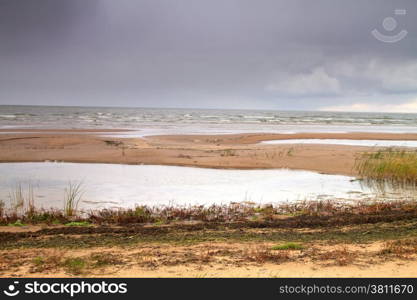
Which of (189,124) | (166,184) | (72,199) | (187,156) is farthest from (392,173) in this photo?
(189,124)

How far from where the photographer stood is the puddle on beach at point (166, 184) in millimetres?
13078

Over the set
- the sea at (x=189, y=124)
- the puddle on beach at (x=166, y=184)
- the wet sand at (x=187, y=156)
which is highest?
the sea at (x=189, y=124)

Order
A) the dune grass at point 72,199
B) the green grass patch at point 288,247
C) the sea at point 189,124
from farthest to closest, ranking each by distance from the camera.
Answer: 1. the sea at point 189,124
2. the dune grass at point 72,199
3. the green grass patch at point 288,247

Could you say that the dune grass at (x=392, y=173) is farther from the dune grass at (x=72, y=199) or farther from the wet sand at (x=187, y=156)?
the dune grass at (x=72, y=199)

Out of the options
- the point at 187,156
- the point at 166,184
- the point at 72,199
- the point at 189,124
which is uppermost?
the point at 189,124

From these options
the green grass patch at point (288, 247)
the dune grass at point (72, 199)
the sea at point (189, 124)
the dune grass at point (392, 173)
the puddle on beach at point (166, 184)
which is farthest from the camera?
the sea at point (189, 124)

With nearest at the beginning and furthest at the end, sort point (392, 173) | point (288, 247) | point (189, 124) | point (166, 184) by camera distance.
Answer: point (288, 247) < point (166, 184) < point (392, 173) < point (189, 124)

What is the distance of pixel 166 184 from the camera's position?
1552 cm

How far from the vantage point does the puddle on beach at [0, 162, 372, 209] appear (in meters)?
13.1

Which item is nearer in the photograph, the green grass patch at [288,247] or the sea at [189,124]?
the green grass patch at [288,247]

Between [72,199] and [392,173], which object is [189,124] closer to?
[392,173]

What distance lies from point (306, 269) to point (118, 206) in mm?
6794

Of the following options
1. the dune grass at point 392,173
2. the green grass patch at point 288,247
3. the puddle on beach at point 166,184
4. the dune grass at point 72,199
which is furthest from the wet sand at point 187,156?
the green grass patch at point 288,247

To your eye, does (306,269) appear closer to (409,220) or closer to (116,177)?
(409,220)
